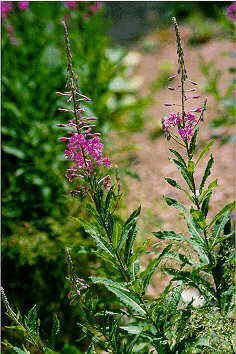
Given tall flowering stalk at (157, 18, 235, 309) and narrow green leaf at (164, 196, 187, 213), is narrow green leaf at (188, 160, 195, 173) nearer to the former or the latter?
tall flowering stalk at (157, 18, 235, 309)

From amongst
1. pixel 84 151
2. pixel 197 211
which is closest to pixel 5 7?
pixel 84 151

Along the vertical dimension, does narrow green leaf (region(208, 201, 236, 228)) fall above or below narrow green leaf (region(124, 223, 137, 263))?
above

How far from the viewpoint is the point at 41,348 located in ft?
6.06

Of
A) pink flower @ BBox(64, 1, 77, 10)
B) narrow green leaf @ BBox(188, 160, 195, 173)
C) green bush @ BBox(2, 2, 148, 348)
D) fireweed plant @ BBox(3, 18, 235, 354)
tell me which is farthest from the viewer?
pink flower @ BBox(64, 1, 77, 10)

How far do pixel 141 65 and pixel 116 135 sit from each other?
5.37 feet

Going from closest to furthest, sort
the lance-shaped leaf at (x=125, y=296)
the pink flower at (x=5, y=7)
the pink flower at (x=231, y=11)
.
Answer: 1. the lance-shaped leaf at (x=125, y=296)
2. the pink flower at (x=231, y=11)
3. the pink flower at (x=5, y=7)

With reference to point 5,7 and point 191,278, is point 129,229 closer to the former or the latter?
point 191,278

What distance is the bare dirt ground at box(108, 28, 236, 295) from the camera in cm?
350

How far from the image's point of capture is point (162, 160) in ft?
14.5

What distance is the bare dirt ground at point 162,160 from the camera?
3500mm

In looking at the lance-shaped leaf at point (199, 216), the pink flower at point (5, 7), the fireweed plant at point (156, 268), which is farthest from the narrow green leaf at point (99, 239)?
the pink flower at point (5, 7)

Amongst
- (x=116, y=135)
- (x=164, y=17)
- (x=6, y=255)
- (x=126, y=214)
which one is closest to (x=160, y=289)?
(x=126, y=214)

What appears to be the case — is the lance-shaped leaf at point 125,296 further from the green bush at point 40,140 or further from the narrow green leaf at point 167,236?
the green bush at point 40,140

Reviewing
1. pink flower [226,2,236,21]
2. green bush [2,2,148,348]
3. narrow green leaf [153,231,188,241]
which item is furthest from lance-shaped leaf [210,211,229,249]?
pink flower [226,2,236,21]
